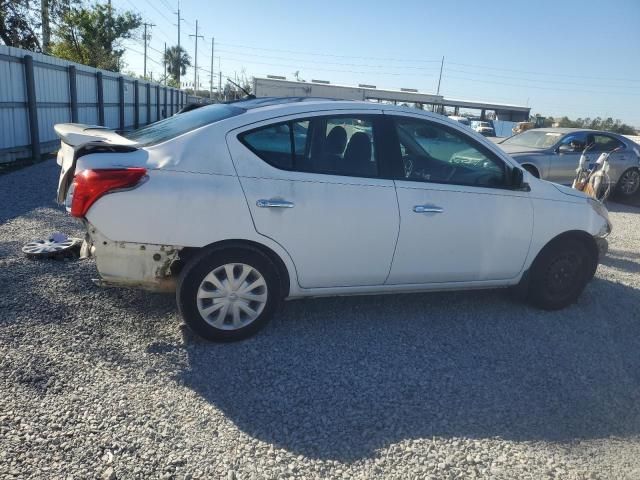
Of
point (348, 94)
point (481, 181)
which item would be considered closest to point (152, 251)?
point (481, 181)

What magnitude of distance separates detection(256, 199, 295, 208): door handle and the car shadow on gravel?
3.29ft

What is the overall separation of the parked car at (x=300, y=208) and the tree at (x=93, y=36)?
1252 inches

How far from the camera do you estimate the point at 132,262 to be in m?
3.32

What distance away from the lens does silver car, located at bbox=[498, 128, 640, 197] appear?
1082 centimetres

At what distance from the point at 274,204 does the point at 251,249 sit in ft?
1.15

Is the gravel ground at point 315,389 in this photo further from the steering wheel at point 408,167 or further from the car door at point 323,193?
the steering wheel at point 408,167

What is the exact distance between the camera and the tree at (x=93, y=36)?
103 feet

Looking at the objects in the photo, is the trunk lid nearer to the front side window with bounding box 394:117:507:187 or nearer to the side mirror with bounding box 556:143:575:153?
the front side window with bounding box 394:117:507:187

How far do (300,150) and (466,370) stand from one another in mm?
1949

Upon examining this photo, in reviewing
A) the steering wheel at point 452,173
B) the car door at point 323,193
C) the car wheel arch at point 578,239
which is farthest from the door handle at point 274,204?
the car wheel arch at point 578,239

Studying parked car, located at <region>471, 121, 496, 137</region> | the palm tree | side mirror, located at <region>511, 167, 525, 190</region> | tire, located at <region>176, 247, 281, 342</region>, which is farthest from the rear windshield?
the palm tree

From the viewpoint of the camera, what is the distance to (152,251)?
3.32 meters

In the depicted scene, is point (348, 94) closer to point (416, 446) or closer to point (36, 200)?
point (36, 200)

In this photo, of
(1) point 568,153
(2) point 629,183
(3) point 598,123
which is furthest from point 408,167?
(3) point 598,123
